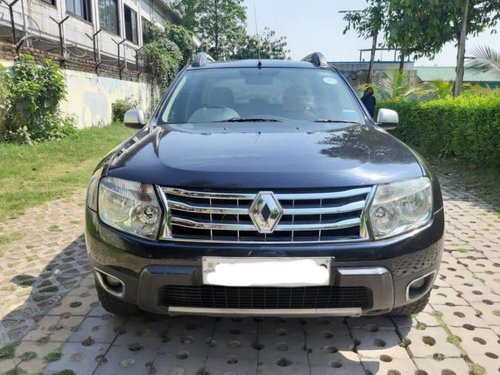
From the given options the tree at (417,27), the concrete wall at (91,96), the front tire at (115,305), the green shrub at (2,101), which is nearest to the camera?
the front tire at (115,305)

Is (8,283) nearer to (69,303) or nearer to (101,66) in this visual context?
(69,303)

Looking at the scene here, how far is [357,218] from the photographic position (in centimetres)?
199

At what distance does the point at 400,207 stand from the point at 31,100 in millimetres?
8945

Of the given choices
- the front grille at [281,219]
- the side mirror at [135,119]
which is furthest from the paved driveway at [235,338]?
the side mirror at [135,119]

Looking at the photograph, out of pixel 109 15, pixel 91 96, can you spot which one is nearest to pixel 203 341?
pixel 91 96

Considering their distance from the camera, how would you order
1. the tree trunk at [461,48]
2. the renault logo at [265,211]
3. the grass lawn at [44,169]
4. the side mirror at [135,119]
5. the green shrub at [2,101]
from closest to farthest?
the renault logo at [265,211], the side mirror at [135,119], the grass lawn at [44,169], the green shrub at [2,101], the tree trunk at [461,48]

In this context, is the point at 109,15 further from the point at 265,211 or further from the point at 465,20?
the point at 265,211

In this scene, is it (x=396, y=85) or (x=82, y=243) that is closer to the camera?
(x=82, y=243)

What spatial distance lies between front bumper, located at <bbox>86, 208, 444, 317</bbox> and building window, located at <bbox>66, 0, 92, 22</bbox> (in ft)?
53.2

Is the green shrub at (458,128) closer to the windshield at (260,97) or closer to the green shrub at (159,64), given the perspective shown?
the windshield at (260,97)

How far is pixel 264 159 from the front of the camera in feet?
7.02

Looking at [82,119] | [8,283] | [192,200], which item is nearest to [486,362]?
[192,200]

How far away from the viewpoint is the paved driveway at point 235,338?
2.28 meters

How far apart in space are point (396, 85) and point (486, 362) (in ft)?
44.9
